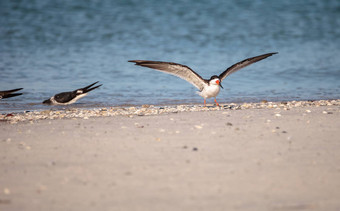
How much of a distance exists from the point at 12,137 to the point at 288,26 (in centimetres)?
1936

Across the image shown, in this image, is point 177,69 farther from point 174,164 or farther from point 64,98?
point 174,164

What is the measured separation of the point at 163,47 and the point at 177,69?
9.25m

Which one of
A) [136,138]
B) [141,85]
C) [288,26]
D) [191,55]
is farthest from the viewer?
Answer: [288,26]

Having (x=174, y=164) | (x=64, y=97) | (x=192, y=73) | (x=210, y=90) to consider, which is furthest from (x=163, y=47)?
(x=174, y=164)

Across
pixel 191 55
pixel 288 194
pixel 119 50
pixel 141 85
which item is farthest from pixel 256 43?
pixel 288 194

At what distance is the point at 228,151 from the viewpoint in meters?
4.43

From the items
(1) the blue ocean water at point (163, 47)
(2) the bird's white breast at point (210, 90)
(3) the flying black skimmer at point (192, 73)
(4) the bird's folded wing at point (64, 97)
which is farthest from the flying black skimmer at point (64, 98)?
(2) the bird's white breast at point (210, 90)

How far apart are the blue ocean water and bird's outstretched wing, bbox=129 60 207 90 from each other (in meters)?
0.85

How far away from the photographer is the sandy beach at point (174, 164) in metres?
3.28

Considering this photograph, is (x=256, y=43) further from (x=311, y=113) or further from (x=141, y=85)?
(x=311, y=113)

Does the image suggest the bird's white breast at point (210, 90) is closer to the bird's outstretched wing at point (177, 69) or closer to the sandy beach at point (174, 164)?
the bird's outstretched wing at point (177, 69)

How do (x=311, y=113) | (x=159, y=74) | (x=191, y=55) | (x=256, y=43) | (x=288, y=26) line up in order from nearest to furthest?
(x=311, y=113) → (x=159, y=74) → (x=191, y=55) → (x=256, y=43) → (x=288, y=26)

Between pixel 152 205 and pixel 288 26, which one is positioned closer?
pixel 152 205

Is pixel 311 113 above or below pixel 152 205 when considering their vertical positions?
above
